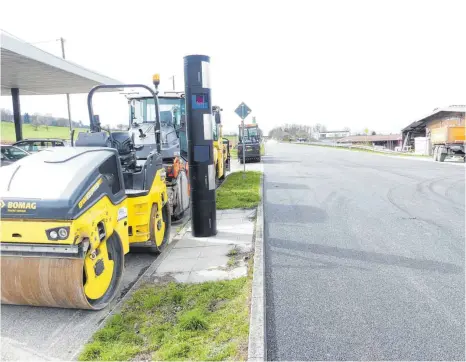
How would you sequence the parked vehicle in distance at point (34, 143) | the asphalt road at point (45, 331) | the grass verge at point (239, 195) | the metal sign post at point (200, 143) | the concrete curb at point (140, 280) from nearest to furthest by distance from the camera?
the asphalt road at point (45, 331)
the concrete curb at point (140, 280)
the metal sign post at point (200, 143)
the grass verge at point (239, 195)
the parked vehicle in distance at point (34, 143)

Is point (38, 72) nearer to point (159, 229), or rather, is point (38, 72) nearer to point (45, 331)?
point (159, 229)

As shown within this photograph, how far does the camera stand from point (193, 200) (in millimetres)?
7082

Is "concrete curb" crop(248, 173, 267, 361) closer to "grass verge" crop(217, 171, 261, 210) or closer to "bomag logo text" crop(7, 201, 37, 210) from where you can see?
"bomag logo text" crop(7, 201, 37, 210)

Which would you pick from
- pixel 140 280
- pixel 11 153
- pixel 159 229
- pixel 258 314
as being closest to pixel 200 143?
pixel 159 229

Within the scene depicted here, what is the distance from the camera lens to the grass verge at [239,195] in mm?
9805

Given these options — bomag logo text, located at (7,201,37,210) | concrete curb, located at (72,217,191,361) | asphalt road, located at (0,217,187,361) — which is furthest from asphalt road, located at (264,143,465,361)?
bomag logo text, located at (7,201,37,210)

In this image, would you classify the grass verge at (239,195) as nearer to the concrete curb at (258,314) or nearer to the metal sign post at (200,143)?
the metal sign post at (200,143)

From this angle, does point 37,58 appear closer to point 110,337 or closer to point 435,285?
point 110,337

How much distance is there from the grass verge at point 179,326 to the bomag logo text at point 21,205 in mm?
1331

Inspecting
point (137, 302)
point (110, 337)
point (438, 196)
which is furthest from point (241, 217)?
point (438, 196)

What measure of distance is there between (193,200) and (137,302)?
9.47 ft

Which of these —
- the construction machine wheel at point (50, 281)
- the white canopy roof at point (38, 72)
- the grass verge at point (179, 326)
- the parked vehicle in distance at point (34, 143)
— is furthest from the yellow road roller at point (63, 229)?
the parked vehicle in distance at point (34, 143)

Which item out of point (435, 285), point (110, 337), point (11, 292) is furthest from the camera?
point (435, 285)

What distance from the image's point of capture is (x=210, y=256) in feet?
19.7
